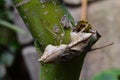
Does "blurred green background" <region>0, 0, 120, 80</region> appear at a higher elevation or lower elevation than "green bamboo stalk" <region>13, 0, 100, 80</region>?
lower

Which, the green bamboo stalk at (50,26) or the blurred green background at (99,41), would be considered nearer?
the green bamboo stalk at (50,26)

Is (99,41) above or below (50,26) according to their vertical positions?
below

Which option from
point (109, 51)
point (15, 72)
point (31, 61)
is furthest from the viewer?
point (15, 72)

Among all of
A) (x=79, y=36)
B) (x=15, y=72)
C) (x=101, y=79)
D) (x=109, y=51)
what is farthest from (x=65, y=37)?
(x=15, y=72)

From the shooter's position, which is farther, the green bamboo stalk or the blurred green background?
the blurred green background

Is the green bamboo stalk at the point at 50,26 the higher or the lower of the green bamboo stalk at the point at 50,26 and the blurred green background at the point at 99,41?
the higher

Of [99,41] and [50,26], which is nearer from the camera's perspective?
[50,26]

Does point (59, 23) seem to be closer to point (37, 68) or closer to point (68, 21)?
point (68, 21)

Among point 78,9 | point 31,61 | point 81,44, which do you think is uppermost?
point 81,44
